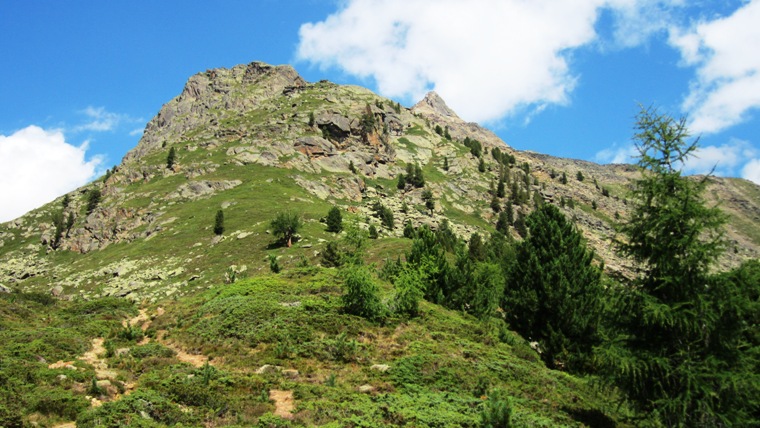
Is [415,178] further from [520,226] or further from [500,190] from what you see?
[520,226]

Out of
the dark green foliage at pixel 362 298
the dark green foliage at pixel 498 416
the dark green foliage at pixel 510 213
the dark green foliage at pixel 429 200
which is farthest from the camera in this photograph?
the dark green foliage at pixel 510 213

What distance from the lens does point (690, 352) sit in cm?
1309

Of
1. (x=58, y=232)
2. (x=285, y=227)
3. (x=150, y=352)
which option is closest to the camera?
(x=150, y=352)

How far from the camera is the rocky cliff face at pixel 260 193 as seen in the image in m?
66.2

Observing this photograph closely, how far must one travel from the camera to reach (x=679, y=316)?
13.0 metres

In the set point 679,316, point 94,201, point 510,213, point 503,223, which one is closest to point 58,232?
point 94,201

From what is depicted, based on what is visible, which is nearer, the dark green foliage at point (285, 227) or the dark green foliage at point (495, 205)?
the dark green foliage at point (285, 227)

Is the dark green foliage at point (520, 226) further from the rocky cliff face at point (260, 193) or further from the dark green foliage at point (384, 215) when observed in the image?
the dark green foliage at point (384, 215)

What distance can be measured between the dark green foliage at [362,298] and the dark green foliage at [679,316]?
42.7ft

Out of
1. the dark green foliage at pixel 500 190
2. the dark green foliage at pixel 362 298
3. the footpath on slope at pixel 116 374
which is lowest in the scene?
the footpath on slope at pixel 116 374

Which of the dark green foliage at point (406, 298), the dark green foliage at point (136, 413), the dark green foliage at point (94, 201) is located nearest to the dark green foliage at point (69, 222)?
the dark green foliage at point (94, 201)

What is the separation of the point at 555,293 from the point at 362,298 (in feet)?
39.8

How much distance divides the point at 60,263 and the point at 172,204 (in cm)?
2246

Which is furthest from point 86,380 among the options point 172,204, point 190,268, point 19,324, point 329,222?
point 172,204
